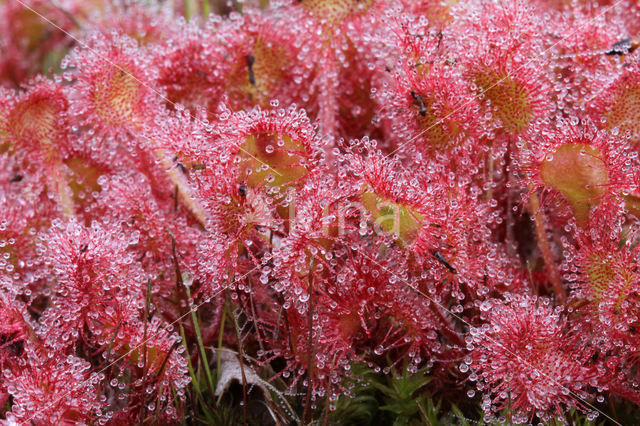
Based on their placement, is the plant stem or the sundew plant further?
the plant stem

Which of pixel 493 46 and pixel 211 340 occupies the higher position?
pixel 493 46

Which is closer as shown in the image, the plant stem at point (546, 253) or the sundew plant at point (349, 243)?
the sundew plant at point (349, 243)

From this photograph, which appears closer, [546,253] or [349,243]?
[349,243]

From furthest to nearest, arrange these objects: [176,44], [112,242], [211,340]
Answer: [176,44] < [211,340] < [112,242]

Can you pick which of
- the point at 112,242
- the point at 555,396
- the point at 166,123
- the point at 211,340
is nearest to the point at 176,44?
the point at 166,123

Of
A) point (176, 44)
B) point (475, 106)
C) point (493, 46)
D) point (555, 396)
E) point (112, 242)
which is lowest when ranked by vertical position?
point (555, 396)

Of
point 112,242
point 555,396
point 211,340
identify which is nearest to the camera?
point 555,396

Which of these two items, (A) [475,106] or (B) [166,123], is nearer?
(A) [475,106]

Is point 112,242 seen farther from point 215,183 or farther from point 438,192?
point 438,192
